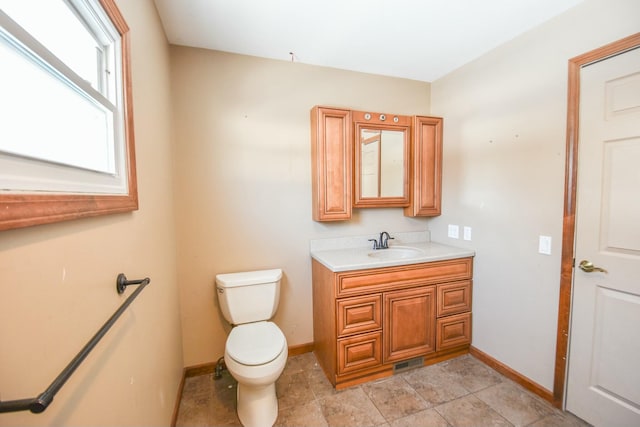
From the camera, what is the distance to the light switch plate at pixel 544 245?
1.75 metres

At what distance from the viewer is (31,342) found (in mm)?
525

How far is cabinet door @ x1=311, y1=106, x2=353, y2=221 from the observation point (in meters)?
2.15

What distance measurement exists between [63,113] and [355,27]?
1707 mm

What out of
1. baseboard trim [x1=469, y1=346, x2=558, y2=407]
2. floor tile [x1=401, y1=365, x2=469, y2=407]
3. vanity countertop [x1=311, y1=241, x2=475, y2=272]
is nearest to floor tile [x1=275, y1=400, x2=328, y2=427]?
floor tile [x1=401, y1=365, x2=469, y2=407]

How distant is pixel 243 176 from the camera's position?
Result: 2119 millimetres

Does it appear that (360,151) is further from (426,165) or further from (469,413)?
(469,413)

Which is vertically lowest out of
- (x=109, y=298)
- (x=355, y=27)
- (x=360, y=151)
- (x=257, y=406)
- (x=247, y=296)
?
(x=257, y=406)

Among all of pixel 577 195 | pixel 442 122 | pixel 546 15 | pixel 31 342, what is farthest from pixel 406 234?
pixel 31 342

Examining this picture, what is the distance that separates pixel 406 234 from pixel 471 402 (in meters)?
1.35

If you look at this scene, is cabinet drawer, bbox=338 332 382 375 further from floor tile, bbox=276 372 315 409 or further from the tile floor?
floor tile, bbox=276 372 315 409

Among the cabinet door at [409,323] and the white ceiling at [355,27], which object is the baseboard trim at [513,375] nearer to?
the cabinet door at [409,323]

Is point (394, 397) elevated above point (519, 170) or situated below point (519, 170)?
below

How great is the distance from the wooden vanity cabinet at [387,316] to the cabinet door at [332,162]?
488 mm

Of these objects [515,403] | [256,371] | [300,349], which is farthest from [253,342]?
[515,403]
